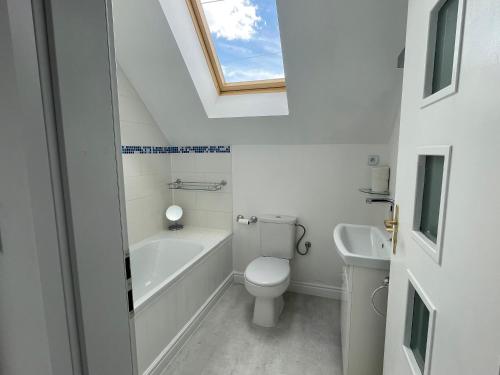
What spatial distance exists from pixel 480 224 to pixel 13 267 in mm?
885

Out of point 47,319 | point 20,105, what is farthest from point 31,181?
point 47,319

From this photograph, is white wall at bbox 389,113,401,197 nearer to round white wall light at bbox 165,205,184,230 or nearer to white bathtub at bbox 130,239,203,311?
white bathtub at bbox 130,239,203,311

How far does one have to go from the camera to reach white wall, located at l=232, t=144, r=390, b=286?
2.34 metres

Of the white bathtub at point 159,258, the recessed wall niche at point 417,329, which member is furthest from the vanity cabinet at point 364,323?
the white bathtub at point 159,258

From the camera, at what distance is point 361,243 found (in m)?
1.94

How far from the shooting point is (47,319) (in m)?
0.48

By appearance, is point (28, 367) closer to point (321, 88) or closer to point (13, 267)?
point (13, 267)

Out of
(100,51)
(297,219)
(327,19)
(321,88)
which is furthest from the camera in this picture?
(297,219)

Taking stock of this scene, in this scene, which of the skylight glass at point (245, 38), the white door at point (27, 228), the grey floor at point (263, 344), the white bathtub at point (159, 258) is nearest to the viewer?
the white door at point (27, 228)

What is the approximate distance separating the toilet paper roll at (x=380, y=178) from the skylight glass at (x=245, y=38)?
1111 mm

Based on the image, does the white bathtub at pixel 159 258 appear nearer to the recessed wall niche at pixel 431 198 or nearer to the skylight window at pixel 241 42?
the skylight window at pixel 241 42

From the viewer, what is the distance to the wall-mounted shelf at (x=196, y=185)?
278 cm

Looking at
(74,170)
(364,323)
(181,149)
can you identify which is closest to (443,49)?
(74,170)

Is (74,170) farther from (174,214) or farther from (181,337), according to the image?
(174,214)
